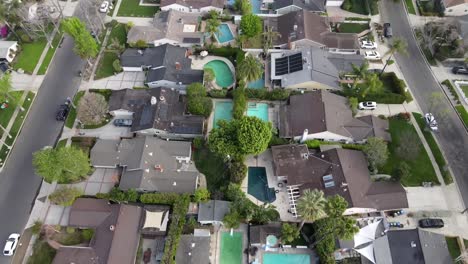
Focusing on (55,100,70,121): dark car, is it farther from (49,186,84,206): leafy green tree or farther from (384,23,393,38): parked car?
(384,23,393,38): parked car

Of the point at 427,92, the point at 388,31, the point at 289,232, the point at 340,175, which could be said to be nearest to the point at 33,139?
the point at 289,232

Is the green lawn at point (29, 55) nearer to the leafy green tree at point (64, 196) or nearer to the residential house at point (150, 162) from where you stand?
the residential house at point (150, 162)

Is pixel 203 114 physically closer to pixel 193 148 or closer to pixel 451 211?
pixel 193 148

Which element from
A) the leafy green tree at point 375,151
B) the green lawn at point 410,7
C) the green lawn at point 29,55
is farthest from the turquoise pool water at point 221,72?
the green lawn at point 410,7

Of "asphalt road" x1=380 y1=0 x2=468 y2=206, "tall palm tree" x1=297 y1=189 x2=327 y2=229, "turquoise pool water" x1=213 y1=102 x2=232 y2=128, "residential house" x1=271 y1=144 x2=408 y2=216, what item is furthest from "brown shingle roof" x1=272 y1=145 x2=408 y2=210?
"asphalt road" x1=380 y1=0 x2=468 y2=206

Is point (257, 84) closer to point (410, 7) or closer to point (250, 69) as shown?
point (250, 69)

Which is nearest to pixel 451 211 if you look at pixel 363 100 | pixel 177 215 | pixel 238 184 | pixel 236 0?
pixel 363 100

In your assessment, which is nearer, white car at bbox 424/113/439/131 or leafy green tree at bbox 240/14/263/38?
white car at bbox 424/113/439/131
